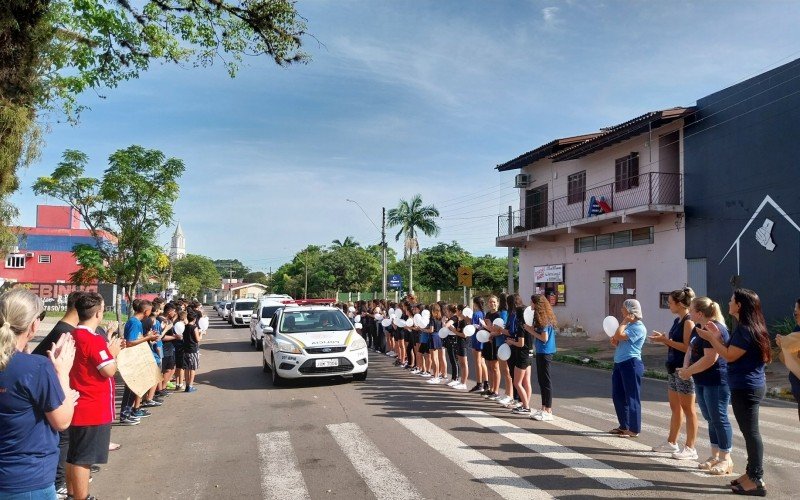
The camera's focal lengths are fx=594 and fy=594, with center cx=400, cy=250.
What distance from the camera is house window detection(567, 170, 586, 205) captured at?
25403 mm

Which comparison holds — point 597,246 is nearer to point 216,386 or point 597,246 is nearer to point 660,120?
point 660,120

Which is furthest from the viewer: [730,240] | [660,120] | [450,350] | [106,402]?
[660,120]

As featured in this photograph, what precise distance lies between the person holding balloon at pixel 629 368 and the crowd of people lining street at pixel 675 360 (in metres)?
0.01

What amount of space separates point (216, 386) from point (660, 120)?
641 inches

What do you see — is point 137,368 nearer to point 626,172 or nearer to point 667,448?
point 667,448

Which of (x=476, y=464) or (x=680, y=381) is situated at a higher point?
(x=680, y=381)

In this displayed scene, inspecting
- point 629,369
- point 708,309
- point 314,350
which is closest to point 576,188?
point 314,350

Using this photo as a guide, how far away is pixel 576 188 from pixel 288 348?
716 inches

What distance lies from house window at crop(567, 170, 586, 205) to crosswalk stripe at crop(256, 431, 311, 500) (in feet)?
67.4

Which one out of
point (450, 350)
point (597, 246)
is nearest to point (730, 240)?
point (597, 246)

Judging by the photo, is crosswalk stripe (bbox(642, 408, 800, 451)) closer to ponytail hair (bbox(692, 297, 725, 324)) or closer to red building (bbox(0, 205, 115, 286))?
ponytail hair (bbox(692, 297, 725, 324))

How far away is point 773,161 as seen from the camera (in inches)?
666

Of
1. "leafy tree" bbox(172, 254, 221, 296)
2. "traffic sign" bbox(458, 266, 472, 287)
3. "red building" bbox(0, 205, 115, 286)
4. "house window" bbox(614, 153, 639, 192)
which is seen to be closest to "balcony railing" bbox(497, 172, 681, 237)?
"house window" bbox(614, 153, 639, 192)

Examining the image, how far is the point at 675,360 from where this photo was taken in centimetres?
655
